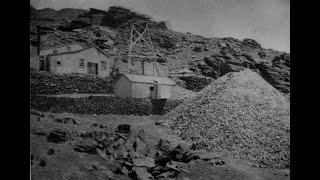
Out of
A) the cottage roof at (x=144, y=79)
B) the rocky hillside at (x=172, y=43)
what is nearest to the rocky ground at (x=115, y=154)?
the cottage roof at (x=144, y=79)

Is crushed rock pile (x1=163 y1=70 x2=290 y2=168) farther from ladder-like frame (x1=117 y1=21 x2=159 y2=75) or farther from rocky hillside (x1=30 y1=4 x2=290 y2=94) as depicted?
ladder-like frame (x1=117 y1=21 x2=159 y2=75)

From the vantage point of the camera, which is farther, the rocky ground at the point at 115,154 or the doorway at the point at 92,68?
the doorway at the point at 92,68

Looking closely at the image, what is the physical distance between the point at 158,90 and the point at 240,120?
4.88ft

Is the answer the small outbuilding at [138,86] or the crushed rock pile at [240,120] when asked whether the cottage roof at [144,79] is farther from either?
the crushed rock pile at [240,120]

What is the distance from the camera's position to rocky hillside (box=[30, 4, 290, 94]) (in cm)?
696

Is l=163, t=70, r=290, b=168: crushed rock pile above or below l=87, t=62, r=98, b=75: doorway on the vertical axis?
below

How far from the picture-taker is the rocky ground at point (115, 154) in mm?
6406

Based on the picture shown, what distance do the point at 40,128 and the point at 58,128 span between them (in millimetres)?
284

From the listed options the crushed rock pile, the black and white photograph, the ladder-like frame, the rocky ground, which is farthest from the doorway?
the crushed rock pile

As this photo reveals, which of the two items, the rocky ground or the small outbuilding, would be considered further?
the small outbuilding

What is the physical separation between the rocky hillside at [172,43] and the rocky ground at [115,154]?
126cm

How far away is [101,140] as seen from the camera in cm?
676

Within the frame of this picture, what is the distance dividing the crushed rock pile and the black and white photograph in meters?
0.02
